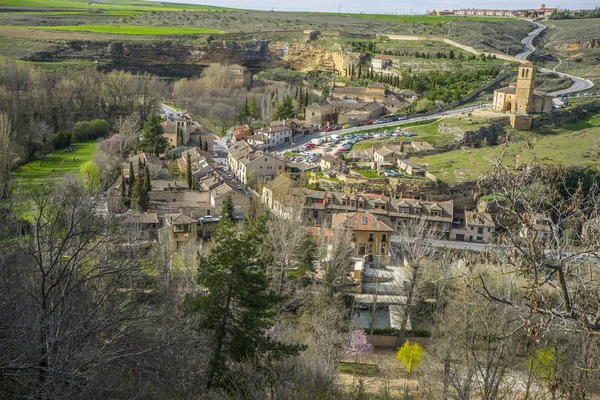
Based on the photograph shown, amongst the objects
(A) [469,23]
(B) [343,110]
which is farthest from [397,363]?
(A) [469,23]

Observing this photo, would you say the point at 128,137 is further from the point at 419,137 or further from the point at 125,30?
the point at 125,30

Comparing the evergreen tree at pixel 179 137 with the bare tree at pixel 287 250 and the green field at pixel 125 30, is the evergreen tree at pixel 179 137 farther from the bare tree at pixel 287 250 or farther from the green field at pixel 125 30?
the green field at pixel 125 30

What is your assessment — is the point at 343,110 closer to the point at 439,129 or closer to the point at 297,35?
the point at 439,129

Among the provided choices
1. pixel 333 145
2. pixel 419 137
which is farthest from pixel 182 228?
pixel 419 137

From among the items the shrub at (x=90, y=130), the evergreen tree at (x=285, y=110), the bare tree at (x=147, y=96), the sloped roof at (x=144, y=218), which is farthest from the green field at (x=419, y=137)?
the shrub at (x=90, y=130)

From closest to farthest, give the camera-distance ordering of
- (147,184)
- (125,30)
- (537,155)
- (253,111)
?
(147,184)
(537,155)
(253,111)
(125,30)
